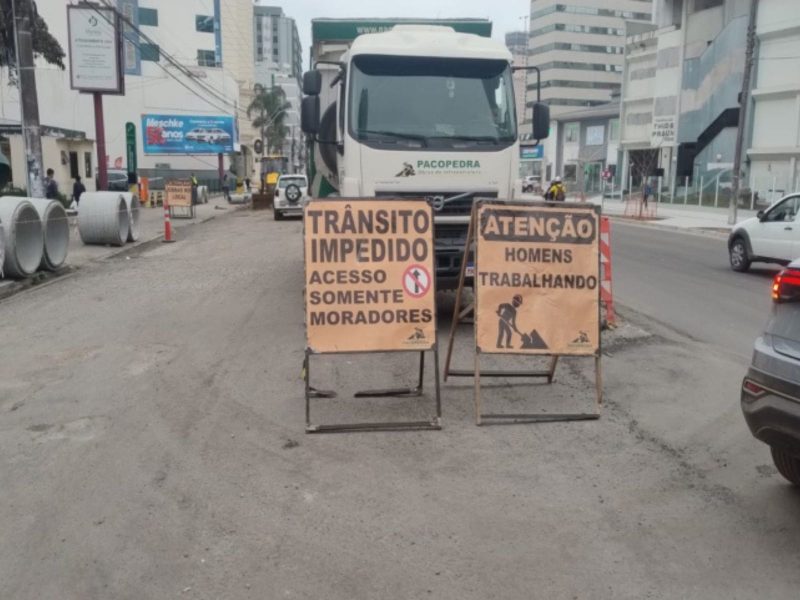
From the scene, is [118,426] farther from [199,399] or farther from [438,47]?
[438,47]

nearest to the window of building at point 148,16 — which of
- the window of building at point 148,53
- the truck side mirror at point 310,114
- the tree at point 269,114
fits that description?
the window of building at point 148,53

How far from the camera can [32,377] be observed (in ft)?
24.2

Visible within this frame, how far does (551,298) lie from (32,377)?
503 centimetres

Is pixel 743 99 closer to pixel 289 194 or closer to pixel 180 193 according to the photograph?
pixel 289 194

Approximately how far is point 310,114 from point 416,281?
13.8 ft

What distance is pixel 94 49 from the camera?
26.1m

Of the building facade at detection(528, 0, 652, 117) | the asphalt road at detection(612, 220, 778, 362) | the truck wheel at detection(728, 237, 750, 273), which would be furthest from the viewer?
the building facade at detection(528, 0, 652, 117)

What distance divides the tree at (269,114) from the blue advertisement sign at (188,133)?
30397 millimetres

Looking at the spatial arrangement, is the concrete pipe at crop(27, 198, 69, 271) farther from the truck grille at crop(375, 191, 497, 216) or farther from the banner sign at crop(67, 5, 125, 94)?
the banner sign at crop(67, 5, 125, 94)

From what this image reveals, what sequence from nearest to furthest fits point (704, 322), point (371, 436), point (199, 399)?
point (371, 436)
point (199, 399)
point (704, 322)

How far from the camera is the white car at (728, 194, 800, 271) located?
1407 cm

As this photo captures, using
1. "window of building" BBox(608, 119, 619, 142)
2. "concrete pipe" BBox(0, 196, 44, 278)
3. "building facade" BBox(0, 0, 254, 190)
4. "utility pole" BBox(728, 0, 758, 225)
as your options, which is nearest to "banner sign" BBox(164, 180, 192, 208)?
"building facade" BBox(0, 0, 254, 190)

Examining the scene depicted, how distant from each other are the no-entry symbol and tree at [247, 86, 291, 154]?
84.2 m

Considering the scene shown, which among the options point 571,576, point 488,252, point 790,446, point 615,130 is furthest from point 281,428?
point 615,130
